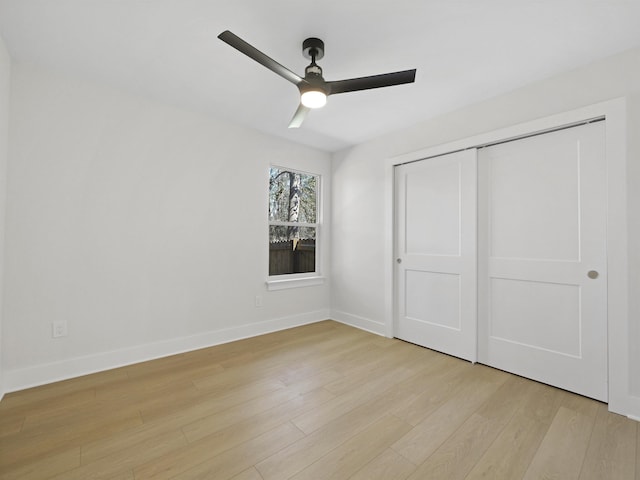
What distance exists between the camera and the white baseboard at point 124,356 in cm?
214

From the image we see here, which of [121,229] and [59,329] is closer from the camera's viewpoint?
[59,329]

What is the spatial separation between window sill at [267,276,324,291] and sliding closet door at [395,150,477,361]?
1.13 meters

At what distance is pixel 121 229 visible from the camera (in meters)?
2.54

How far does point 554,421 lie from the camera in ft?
5.89

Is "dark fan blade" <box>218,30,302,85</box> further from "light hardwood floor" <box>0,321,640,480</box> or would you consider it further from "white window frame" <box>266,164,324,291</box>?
"light hardwood floor" <box>0,321,640,480</box>

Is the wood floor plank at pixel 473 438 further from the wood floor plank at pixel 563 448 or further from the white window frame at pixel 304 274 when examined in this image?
the white window frame at pixel 304 274

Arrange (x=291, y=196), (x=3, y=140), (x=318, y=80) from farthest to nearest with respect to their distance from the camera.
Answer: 1. (x=291, y=196)
2. (x=3, y=140)
3. (x=318, y=80)

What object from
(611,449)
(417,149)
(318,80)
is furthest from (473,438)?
(417,149)

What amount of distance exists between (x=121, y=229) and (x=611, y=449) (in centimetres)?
366

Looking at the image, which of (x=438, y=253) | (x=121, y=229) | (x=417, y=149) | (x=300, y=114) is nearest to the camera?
(x=300, y=114)

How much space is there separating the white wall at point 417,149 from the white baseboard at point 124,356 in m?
1.01

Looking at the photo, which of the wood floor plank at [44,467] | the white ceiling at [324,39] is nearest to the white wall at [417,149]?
the white ceiling at [324,39]

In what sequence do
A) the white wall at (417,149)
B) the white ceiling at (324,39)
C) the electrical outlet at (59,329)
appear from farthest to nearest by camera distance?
the electrical outlet at (59,329) → the white wall at (417,149) → the white ceiling at (324,39)

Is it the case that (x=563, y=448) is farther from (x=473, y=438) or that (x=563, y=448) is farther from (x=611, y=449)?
(x=473, y=438)
